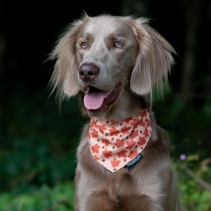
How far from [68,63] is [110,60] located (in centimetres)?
54

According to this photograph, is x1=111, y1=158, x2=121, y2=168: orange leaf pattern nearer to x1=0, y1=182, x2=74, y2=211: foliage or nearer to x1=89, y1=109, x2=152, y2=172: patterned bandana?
x1=89, y1=109, x2=152, y2=172: patterned bandana

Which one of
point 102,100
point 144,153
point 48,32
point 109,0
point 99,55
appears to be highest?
point 99,55

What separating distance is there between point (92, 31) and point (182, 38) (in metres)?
8.86

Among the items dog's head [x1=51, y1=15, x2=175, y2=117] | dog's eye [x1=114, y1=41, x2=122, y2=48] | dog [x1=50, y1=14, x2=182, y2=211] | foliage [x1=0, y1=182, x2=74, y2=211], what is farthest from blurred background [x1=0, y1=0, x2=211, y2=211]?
dog's eye [x1=114, y1=41, x2=122, y2=48]

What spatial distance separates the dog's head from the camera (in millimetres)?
4512

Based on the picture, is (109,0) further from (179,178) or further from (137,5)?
(179,178)

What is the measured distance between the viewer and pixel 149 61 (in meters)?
4.79

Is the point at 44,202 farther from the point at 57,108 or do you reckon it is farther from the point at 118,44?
the point at 57,108

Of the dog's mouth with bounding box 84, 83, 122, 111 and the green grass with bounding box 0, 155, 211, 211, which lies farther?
the green grass with bounding box 0, 155, 211, 211

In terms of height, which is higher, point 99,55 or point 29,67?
point 99,55

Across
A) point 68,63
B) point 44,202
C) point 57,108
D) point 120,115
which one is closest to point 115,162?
point 120,115

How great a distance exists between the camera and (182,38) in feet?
44.1

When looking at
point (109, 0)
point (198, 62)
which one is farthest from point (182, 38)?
point (109, 0)

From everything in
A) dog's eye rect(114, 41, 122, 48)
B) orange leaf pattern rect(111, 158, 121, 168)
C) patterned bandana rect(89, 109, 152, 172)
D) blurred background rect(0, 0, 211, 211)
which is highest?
dog's eye rect(114, 41, 122, 48)
